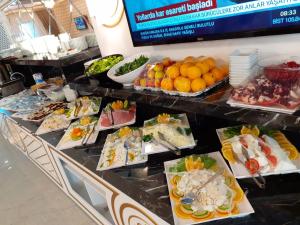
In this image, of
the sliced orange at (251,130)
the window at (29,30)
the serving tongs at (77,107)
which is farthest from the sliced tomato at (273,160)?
the window at (29,30)

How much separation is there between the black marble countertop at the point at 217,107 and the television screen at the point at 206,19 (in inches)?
10.1

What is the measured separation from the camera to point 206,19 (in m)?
1.15

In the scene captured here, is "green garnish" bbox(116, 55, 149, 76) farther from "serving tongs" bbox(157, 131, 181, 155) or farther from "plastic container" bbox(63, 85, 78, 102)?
"plastic container" bbox(63, 85, 78, 102)

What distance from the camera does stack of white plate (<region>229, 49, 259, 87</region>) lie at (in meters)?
0.99

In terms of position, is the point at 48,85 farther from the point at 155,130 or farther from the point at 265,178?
the point at 265,178

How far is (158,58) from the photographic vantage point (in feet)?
5.19

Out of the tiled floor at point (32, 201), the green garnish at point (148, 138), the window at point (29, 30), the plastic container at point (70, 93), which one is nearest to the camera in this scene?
the green garnish at point (148, 138)

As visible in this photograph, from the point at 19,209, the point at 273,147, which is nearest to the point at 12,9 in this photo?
the point at 19,209

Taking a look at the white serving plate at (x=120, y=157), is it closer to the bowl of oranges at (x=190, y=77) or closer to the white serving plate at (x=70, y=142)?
the white serving plate at (x=70, y=142)

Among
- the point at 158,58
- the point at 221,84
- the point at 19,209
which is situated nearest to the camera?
the point at 221,84

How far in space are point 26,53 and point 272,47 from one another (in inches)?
108

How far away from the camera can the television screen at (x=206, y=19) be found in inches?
36.6

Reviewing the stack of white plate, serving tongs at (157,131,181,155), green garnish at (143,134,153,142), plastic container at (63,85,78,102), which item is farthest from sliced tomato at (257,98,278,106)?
plastic container at (63,85,78,102)

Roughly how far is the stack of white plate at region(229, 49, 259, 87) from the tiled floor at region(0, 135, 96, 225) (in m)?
1.57
